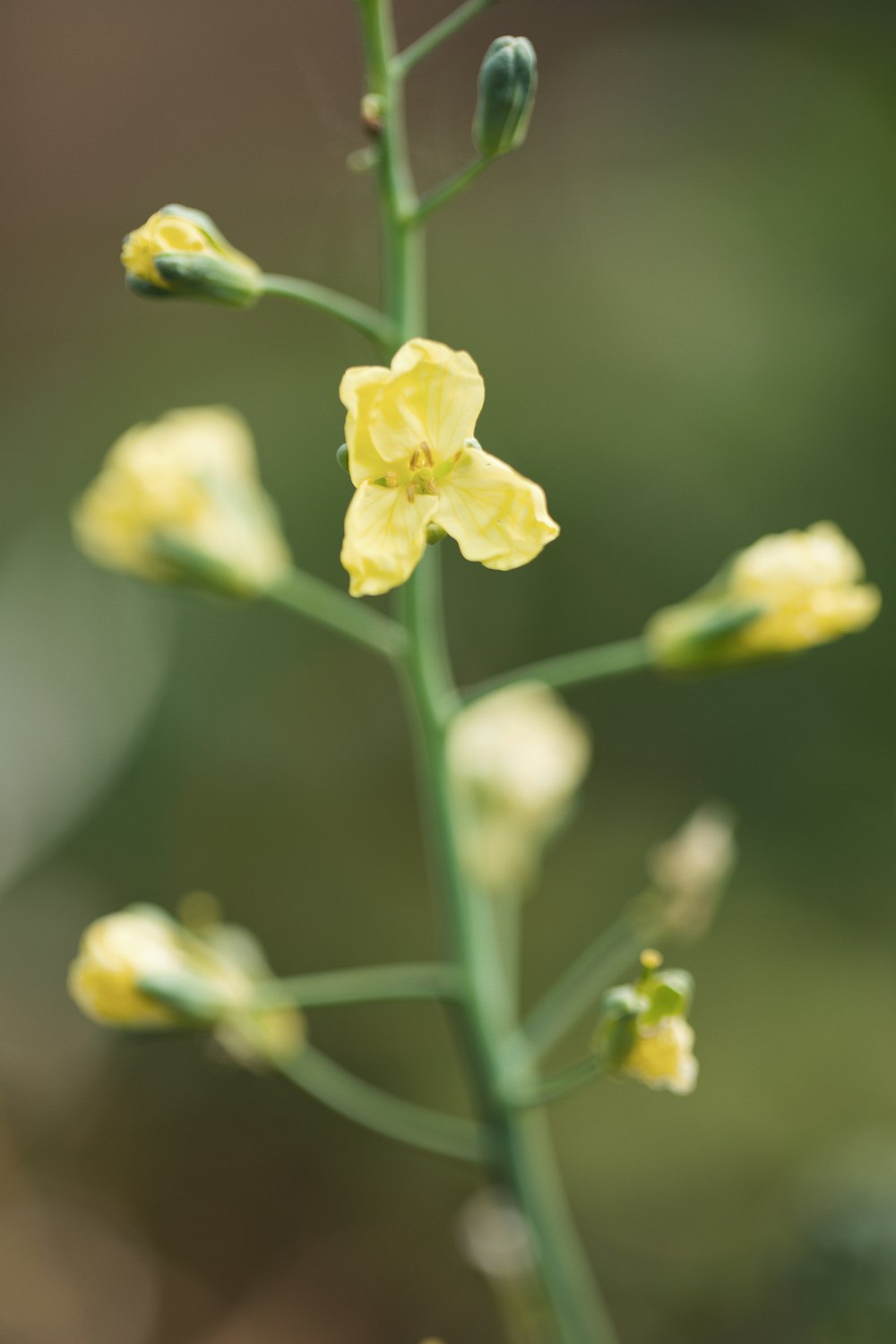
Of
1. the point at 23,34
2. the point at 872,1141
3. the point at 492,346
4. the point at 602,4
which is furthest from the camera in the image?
the point at 23,34

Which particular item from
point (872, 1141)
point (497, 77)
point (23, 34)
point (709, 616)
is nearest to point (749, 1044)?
point (872, 1141)

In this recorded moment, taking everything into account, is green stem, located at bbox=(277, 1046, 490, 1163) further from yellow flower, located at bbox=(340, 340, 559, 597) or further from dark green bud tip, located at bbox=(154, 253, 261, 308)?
dark green bud tip, located at bbox=(154, 253, 261, 308)

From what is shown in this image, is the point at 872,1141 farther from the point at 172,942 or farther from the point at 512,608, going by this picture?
the point at 512,608

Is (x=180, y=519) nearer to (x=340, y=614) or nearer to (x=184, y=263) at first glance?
(x=340, y=614)

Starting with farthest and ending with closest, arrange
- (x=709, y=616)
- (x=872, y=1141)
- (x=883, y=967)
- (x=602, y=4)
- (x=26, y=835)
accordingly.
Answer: (x=602, y=4) → (x=26, y=835) → (x=883, y=967) → (x=872, y=1141) → (x=709, y=616)

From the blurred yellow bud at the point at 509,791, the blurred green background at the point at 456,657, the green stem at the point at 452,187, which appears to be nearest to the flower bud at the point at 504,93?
the green stem at the point at 452,187

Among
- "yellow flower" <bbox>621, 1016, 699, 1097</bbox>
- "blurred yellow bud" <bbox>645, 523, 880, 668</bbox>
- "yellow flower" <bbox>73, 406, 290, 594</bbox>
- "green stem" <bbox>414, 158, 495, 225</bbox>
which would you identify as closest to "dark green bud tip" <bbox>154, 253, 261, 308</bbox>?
"green stem" <bbox>414, 158, 495, 225</bbox>

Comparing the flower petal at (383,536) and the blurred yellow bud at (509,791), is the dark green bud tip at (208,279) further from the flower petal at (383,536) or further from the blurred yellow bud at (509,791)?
the blurred yellow bud at (509,791)
